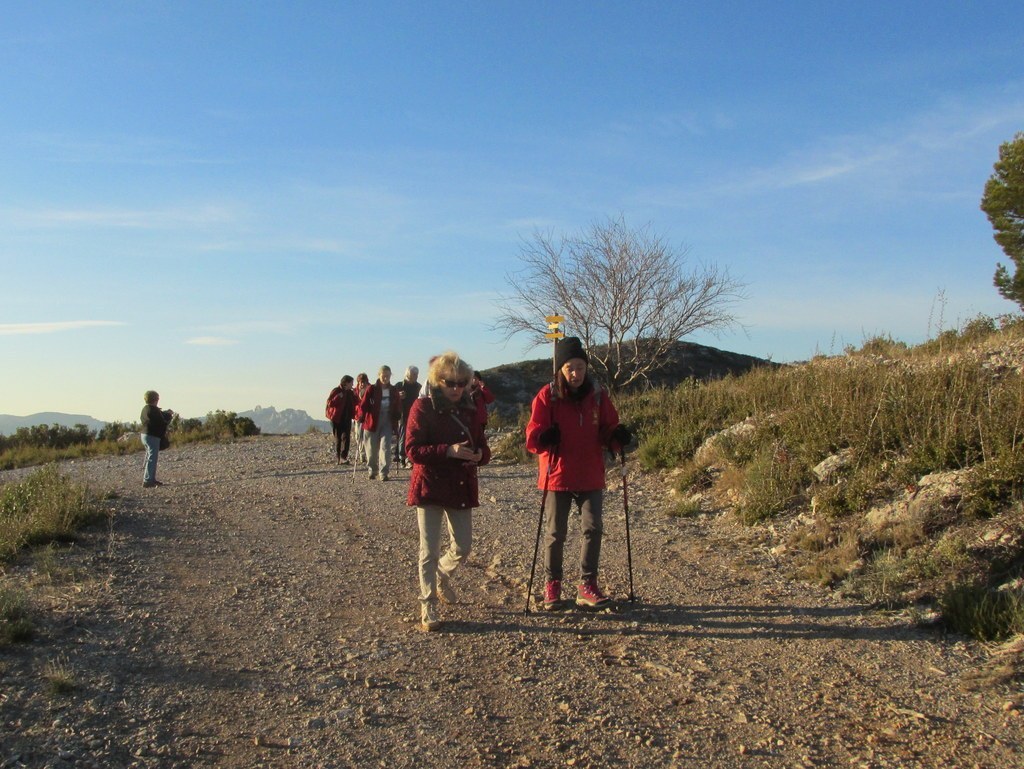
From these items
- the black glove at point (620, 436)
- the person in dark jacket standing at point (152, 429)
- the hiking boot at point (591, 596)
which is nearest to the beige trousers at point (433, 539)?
the hiking boot at point (591, 596)

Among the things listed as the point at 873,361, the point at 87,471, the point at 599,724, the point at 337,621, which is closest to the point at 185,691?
the point at 337,621

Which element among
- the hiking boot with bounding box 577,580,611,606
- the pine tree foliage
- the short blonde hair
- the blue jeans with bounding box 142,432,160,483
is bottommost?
the hiking boot with bounding box 577,580,611,606

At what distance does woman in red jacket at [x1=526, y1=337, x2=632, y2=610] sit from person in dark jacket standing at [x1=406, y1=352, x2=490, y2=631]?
20.3 inches

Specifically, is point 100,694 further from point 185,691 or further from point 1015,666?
point 1015,666

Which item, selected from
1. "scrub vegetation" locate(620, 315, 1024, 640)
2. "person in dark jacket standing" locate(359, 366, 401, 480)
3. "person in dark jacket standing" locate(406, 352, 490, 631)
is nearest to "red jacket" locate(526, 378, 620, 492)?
"person in dark jacket standing" locate(406, 352, 490, 631)

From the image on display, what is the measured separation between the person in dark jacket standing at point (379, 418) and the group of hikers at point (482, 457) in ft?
26.0

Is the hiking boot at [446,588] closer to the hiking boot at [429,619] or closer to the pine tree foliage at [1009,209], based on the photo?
the hiking boot at [429,619]

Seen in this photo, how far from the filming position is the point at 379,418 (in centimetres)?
1426

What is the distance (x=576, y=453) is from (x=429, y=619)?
157 centimetres

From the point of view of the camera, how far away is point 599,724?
4.26 meters

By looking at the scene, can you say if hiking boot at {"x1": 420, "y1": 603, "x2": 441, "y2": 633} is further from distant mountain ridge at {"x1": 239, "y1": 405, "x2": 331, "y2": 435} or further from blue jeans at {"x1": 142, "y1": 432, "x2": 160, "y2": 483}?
distant mountain ridge at {"x1": 239, "y1": 405, "x2": 331, "y2": 435}

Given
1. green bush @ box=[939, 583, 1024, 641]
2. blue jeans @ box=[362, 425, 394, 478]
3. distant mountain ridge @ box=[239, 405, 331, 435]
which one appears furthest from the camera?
distant mountain ridge @ box=[239, 405, 331, 435]

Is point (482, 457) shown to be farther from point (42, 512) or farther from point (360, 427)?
point (360, 427)

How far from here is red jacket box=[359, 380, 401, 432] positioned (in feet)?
46.8
